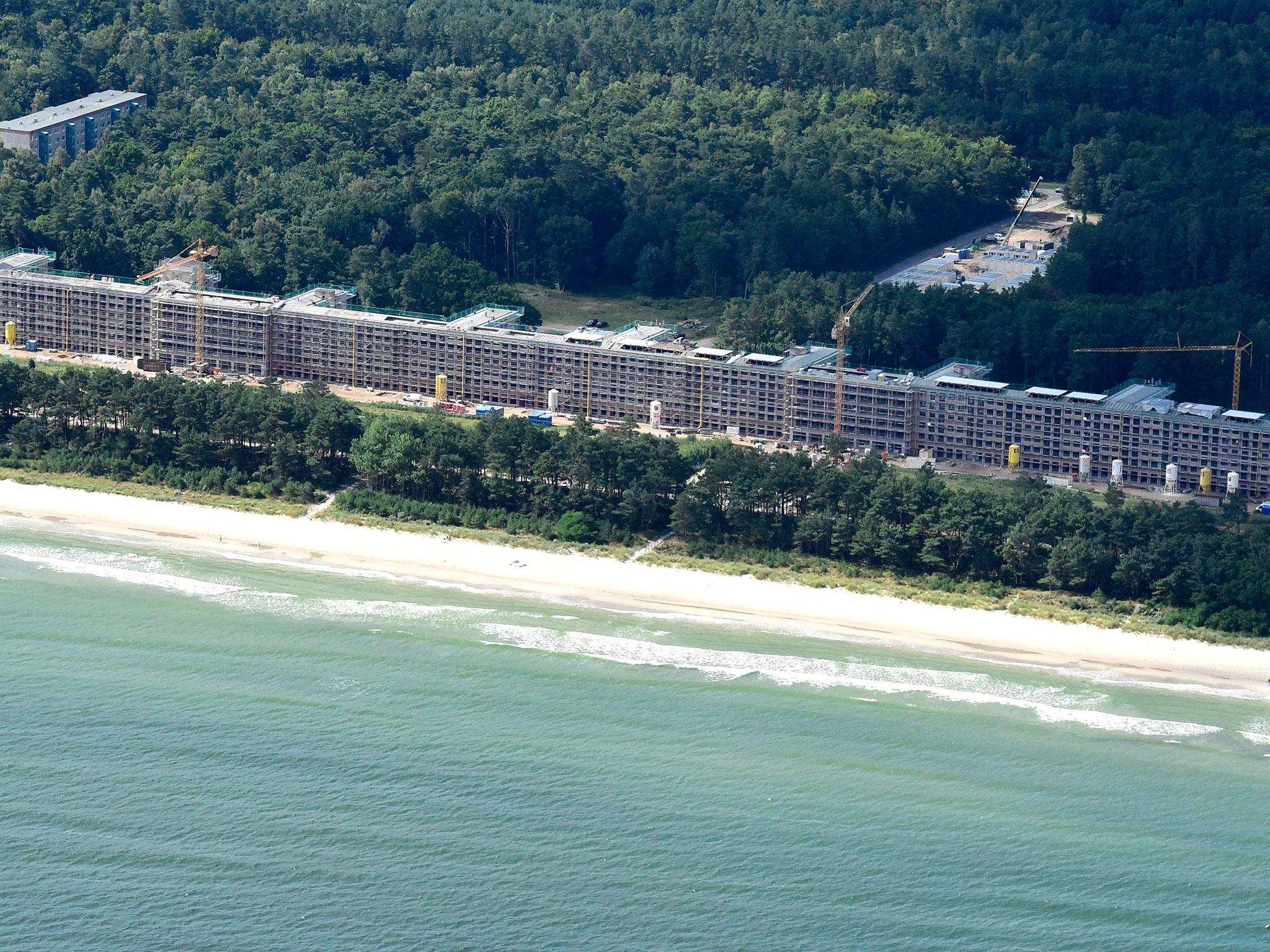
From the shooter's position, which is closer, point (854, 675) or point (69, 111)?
point (854, 675)

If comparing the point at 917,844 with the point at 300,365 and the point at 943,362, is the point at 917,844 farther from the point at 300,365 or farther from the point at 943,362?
the point at 300,365

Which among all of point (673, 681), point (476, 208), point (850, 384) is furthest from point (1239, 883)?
point (476, 208)

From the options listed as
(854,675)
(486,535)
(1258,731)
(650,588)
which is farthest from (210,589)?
(1258,731)

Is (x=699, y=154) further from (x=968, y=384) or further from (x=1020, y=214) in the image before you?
(x=968, y=384)

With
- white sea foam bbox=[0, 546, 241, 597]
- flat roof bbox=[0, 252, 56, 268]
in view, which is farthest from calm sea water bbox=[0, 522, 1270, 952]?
flat roof bbox=[0, 252, 56, 268]

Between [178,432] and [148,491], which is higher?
[178,432]

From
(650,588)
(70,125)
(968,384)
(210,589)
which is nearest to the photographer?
(650,588)
